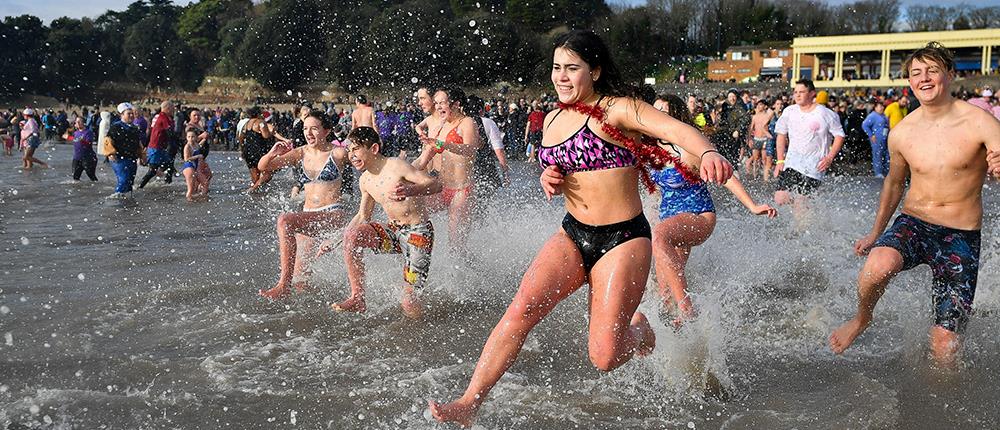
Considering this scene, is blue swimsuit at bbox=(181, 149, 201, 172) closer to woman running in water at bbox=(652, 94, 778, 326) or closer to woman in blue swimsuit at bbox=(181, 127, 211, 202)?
woman in blue swimsuit at bbox=(181, 127, 211, 202)

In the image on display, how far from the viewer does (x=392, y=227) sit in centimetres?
622

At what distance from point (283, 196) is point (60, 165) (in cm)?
998

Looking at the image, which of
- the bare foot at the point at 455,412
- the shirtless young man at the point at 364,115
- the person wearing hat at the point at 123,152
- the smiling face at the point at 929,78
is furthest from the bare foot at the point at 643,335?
the person wearing hat at the point at 123,152

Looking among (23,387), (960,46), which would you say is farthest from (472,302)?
(960,46)

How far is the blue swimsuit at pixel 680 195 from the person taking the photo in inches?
229

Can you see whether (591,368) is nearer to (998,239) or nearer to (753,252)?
(753,252)

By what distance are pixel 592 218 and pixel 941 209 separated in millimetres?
1993

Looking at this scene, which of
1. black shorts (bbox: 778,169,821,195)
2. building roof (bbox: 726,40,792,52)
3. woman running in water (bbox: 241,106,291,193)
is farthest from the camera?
building roof (bbox: 726,40,792,52)

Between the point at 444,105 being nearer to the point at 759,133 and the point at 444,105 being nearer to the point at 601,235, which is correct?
the point at 601,235

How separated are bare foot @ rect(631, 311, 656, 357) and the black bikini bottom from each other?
42cm

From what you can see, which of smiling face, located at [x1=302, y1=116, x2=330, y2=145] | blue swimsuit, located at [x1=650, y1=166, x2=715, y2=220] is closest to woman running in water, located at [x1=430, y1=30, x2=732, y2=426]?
blue swimsuit, located at [x1=650, y1=166, x2=715, y2=220]

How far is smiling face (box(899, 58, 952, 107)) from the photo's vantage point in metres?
4.62

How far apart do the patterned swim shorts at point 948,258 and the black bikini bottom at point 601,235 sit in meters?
1.53

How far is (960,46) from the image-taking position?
212 ft
